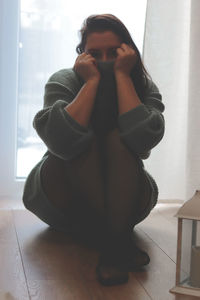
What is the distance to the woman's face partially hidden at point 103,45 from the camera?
58.1 inches

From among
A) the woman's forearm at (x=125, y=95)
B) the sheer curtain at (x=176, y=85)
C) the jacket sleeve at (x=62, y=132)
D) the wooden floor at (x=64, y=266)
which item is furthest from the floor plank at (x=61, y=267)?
the sheer curtain at (x=176, y=85)

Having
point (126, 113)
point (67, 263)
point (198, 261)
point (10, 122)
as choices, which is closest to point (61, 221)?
point (67, 263)

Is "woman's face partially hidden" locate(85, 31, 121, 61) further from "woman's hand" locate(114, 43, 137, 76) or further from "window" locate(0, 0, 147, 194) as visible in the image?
"window" locate(0, 0, 147, 194)

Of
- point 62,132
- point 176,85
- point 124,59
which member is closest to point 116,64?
point 124,59

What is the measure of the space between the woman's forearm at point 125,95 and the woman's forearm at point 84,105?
0.07 meters

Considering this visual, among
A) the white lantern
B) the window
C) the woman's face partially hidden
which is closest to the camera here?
the white lantern

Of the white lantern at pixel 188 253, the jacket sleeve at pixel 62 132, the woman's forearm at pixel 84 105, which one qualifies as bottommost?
the white lantern at pixel 188 253

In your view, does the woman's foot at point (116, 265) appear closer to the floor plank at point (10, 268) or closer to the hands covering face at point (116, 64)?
the floor plank at point (10, 268)

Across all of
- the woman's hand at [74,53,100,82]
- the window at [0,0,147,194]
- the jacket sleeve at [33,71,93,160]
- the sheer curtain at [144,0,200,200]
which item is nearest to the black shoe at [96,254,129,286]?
the jacket sleeve at [33,71,93,160]

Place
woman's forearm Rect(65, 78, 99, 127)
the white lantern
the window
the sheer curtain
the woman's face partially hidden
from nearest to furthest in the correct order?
the white lantern
woman's forearm Rect(65, 78, 99, 127)
the woman's face partially hidden
the sheer curtain
the window

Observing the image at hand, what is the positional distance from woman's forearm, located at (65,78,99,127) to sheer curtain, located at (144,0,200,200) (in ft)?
2.63

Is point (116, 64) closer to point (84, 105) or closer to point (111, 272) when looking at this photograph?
point (84, 105)

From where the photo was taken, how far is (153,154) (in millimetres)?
2219

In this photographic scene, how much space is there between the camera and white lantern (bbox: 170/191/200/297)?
1129mm
